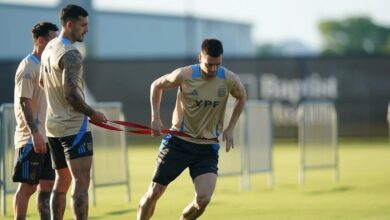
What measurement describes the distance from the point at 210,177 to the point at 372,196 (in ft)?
18.8

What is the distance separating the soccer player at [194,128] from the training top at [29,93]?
3.67 feet

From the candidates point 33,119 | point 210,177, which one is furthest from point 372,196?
point 33,119

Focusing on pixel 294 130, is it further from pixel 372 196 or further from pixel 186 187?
pixel 372 196

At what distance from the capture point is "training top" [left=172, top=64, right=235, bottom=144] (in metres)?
11.4

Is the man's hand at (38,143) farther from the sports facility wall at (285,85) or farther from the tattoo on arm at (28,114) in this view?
the sports facility wall at (285,85)

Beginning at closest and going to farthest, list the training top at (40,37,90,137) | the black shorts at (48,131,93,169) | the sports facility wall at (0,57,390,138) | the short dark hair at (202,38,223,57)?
1. the training top at (40,37,90,137)
2. the black shorts at (48,131,93,169)
3. the short dark hair at (202,38,223,57)
4. the sports facility wall at (0,57,390,138)

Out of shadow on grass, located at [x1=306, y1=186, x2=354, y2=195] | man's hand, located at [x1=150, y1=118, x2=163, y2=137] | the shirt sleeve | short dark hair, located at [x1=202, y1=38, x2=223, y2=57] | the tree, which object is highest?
the tree

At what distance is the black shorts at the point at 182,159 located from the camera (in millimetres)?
11430

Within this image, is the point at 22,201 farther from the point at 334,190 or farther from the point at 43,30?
the point at 334,190

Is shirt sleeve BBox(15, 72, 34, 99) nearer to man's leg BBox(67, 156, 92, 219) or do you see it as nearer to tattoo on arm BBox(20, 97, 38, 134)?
tattoo on arm BBox(20, 97, 38, 134)

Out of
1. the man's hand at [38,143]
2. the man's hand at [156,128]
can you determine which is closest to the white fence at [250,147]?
the man's hand at [156,128]

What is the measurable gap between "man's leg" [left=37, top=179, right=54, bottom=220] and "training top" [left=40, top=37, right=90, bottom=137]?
123 centimetres

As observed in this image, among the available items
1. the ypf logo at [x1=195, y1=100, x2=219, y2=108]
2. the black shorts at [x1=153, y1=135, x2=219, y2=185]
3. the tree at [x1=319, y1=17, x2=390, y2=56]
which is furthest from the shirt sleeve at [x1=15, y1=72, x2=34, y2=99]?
the tree at [x1=319, y1=17, x2=390, y2=56]

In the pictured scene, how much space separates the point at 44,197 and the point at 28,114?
987mm
